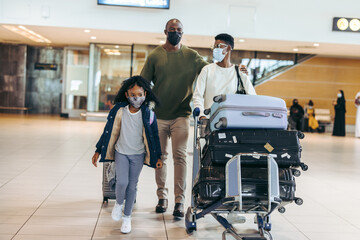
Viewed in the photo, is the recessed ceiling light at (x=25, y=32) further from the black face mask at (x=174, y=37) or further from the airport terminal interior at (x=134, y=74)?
the black face mask at (x=174, y=37)

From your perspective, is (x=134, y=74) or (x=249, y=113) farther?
(x=134, y=74)

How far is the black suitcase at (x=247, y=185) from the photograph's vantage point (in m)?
3.01

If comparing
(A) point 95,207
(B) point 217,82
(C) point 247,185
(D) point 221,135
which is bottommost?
(A) point 95,207

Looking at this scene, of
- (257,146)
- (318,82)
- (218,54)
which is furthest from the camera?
(318,82)

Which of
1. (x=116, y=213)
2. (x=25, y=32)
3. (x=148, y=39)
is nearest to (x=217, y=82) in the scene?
(x=116, y=213)

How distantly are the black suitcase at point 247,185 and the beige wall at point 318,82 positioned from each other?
16655 millimetres

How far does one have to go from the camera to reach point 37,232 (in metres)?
3.42

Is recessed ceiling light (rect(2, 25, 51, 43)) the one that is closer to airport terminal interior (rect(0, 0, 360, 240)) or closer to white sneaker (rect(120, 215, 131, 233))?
airport terminal interior (rect(0, 0, 360, 240))

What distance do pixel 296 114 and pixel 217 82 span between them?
597 inches

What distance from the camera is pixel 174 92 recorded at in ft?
14.1

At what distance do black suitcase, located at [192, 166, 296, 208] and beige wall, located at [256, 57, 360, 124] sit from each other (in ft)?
54.6

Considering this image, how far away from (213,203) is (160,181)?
4.08 ft

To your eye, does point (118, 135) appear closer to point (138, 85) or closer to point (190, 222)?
point (138, 85)

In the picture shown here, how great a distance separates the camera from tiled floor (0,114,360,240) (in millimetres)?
3572
